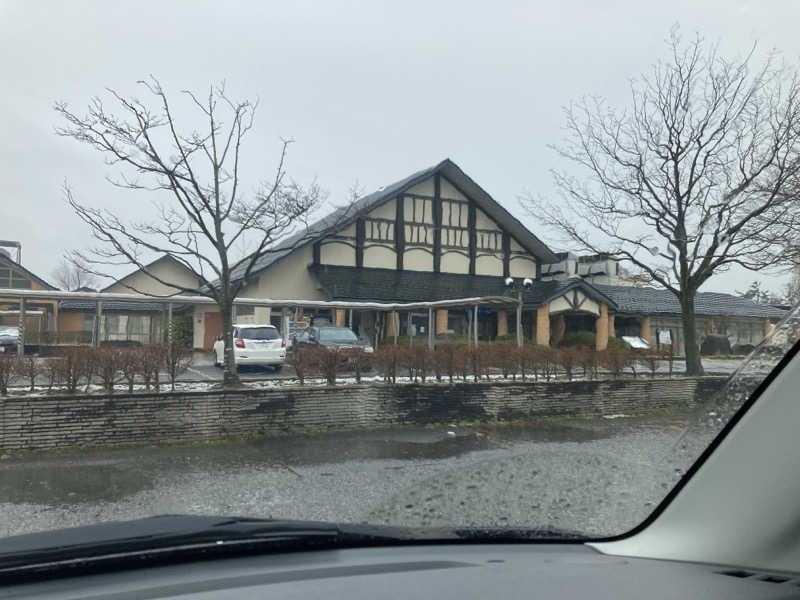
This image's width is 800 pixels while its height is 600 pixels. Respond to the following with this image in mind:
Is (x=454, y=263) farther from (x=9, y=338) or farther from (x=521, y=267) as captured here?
(x=9, y=338)

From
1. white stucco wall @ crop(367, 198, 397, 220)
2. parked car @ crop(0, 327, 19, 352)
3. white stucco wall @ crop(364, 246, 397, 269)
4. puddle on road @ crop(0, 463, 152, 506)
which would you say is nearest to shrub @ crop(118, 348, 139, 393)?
puddle on road @ crop(0, 463, 152, 506)

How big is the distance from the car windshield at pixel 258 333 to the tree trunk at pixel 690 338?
10.5 m

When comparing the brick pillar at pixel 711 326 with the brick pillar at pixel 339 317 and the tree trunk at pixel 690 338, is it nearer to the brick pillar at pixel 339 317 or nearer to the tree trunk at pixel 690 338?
the tree trunk at pixel 690 338

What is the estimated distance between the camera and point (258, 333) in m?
17.8

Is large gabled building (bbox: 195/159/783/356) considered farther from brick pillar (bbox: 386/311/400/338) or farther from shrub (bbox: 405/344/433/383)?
shrub (bbox: 405/344/433/383)

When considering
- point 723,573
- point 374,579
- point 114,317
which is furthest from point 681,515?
point 114,317

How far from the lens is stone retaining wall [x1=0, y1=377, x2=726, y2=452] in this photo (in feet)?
27.4

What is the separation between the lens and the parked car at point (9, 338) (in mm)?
20484

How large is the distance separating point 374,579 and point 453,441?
7.32m

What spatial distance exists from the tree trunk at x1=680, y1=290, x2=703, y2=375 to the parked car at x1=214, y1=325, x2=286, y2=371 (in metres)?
9.97

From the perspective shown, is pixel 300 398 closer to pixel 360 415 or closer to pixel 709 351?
pixel 360 415

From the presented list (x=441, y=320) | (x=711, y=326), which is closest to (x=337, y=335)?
(x=441, y=320)

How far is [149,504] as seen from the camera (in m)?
5.93

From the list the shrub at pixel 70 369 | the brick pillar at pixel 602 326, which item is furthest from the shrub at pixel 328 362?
the brick pillar at pixel 602 326
